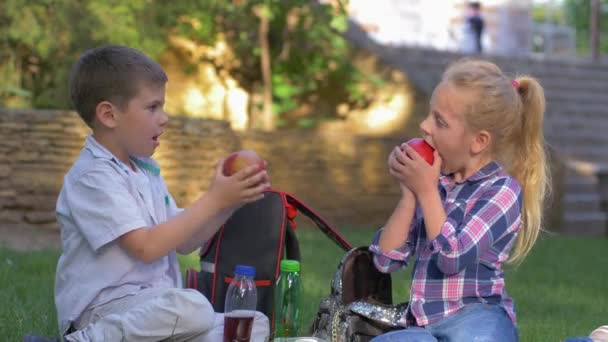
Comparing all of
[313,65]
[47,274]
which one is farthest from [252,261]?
[313,65]

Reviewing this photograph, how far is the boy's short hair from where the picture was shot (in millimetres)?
3400

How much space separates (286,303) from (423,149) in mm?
945

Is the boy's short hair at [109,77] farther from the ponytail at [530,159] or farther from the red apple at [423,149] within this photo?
the ponytail at [530,159]

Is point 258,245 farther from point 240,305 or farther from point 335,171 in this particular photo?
point 335,171

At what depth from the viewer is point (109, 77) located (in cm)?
340

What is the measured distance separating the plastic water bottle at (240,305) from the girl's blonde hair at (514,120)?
1005mm

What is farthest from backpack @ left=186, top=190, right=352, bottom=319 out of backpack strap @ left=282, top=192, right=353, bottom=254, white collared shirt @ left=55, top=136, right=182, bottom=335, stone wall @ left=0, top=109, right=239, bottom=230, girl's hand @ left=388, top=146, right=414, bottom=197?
stone wall @ left=0, top=109, right=239, bottom=230

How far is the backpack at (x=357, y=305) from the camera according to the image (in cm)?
353

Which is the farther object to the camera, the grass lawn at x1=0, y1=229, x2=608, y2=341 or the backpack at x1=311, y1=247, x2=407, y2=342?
the grass lawn at x1=0, y1=229, x2=608, y2=341

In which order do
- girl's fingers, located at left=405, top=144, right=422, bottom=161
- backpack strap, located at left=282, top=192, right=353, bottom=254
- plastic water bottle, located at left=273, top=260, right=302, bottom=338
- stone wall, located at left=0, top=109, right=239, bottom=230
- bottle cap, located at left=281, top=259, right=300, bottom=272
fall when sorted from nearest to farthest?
girl's fingers, located at left=405, top=144, right=422, bottom=161
bottle cap, located at left=281, top=259, right=300, bottom=272
plastic water bottle, located at left=273, top=260, right=302, bottom=338
backpack strap, located at left=282, top=192, right=353, bottom=254
stone wall, located at left=0, top=109, right=239, bottom=230

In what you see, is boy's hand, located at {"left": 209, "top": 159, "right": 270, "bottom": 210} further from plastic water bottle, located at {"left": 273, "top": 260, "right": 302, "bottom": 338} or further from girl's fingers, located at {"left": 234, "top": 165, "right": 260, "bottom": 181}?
plastic water bottle, located at {"left": 273, "top": 260, "right": 302, "bottom": 338}

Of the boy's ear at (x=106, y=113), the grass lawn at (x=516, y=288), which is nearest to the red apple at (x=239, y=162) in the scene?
the boy's ear at (x=106, y=113)

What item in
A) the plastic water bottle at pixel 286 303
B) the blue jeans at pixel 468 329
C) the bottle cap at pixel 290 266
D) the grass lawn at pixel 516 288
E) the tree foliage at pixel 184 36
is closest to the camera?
the blue jeans at pixel 468 329

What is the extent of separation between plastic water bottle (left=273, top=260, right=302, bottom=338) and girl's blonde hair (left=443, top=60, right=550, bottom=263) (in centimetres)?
89
